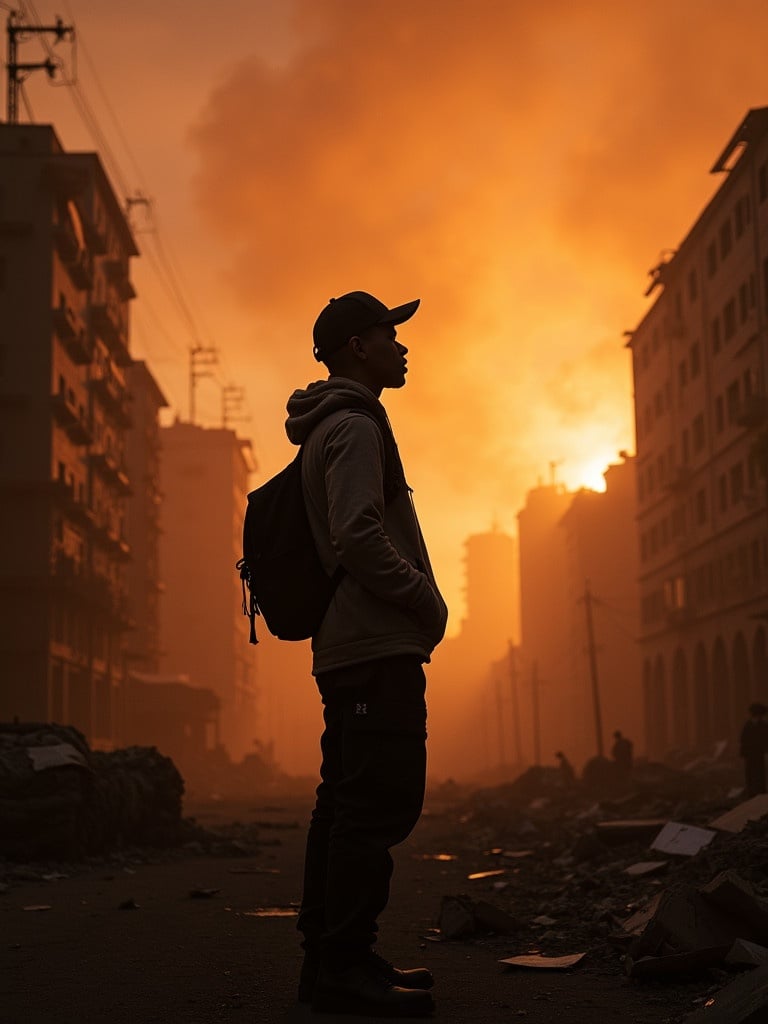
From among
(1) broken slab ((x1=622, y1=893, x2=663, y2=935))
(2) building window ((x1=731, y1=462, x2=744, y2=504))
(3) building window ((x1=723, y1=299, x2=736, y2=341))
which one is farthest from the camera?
(3) building window ((x1=723, y1=299, x2=736, y2=341))

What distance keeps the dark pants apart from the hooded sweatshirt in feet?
0.29

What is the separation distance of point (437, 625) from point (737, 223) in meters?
45.6

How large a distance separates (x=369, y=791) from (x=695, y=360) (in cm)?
5177

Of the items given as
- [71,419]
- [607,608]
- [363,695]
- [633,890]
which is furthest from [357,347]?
[607,608]

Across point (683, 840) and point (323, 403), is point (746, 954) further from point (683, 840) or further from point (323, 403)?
point (683, 840)

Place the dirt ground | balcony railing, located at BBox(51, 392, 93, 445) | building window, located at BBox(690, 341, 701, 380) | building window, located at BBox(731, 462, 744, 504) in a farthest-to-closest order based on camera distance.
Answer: building window, located at BBox(690, 341, 701, 380)
building window, located at BBox(731, 462, 744, 504)
balcony railing, located at BBox(51, 392, 93, 445)
the dirt ground

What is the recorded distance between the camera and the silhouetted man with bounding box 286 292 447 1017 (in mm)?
4039

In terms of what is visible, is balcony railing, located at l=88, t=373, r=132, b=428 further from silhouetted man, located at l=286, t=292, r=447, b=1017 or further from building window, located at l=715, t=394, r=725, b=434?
silhouetted man, located at l=286, t=292, r=447, b=1017

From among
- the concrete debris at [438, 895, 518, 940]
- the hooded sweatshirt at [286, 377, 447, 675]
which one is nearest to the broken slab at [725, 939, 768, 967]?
the hooded sweatshirt at [286, 377, 447, 675]

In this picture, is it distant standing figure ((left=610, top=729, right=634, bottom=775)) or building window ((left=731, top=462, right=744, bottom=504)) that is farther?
building window ((left=731, top=462, right=744, bottom=504))

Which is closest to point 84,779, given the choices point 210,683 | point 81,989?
point 81,989

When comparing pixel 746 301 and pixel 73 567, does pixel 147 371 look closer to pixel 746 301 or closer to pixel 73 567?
pixel 73 567

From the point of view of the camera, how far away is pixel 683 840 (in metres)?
11.4

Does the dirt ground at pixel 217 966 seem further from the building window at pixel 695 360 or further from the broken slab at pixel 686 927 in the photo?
the building window at pixel 695 360
